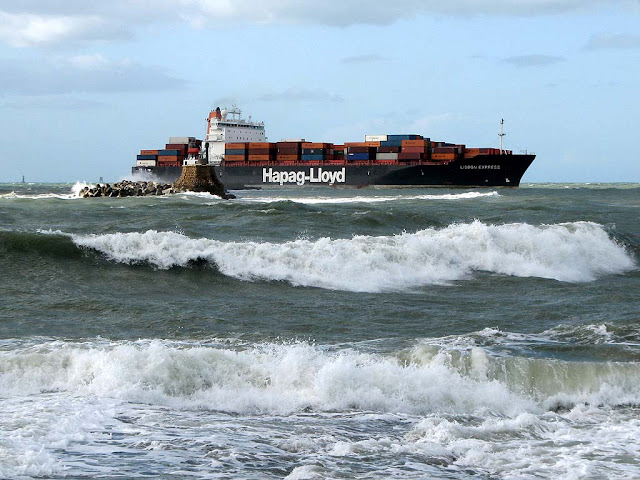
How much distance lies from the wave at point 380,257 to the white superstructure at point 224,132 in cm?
6726

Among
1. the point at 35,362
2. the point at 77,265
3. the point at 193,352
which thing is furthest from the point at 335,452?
the point at 77,265

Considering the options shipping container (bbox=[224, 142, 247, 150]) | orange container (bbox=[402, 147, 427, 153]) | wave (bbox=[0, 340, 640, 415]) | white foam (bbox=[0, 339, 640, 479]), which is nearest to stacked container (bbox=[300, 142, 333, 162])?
shipping container (bbox=[224, 142, 247, 150])

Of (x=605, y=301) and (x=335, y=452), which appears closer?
(x=335, y=452)

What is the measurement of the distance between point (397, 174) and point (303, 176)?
1074cm

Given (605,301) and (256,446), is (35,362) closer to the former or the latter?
(256,446)

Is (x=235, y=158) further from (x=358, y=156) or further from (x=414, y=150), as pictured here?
(x=414, y=150)

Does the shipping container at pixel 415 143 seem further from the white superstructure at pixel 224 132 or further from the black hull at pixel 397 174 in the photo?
the white superstructure at pixel 224 132

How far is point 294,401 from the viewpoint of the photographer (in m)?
8.62

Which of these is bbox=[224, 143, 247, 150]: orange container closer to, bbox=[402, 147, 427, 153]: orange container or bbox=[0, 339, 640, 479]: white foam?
bbox=[402, 147, 427, 153]: orange container

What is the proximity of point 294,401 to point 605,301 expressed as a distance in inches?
355

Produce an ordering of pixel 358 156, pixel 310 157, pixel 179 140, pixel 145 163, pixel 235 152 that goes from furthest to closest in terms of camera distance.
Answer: pixel 179 140, pixel 145 163, pixel 235 152, pixel 310 157, pixel 358 156

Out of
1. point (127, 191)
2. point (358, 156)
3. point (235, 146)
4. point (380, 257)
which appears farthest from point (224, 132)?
point (380, 257)

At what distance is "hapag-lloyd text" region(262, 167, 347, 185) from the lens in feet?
262

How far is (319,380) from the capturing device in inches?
351
